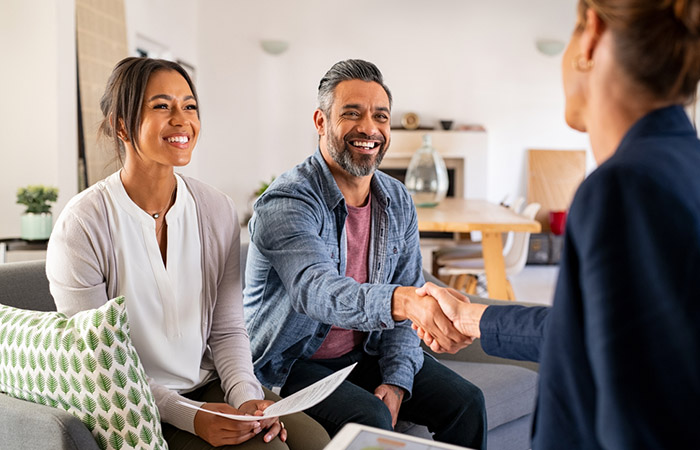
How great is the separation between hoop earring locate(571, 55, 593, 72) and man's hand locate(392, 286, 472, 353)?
0.78 metres

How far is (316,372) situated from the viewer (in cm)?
180

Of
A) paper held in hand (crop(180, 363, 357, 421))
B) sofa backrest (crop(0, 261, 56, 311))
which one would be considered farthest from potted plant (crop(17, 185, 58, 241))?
paper held in hand (crop(180, 363, 357, 421))

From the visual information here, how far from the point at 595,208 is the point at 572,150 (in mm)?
7312

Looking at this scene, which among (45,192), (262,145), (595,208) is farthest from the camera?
(262,145)

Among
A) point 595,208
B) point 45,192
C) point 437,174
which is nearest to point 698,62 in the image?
point 595,208

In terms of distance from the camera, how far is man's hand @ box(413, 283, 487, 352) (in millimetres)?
1463

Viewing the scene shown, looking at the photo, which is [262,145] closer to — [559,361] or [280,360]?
[280,360]

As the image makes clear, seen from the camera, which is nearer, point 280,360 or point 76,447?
point 76,447

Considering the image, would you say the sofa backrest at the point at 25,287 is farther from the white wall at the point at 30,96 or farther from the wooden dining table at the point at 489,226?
the white wall at the point at 30,96

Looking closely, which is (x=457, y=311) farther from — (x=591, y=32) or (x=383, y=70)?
(x=383, y=70)

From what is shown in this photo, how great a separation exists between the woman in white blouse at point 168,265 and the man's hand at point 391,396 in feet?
0.82

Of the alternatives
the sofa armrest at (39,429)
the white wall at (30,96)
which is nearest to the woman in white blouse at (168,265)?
the sofa armrest at (39,429)

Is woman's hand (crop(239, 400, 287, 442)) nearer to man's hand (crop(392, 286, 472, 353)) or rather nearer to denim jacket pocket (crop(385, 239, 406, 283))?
man's hand (crop(392, 286, 472, 353))

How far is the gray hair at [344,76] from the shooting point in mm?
1993
